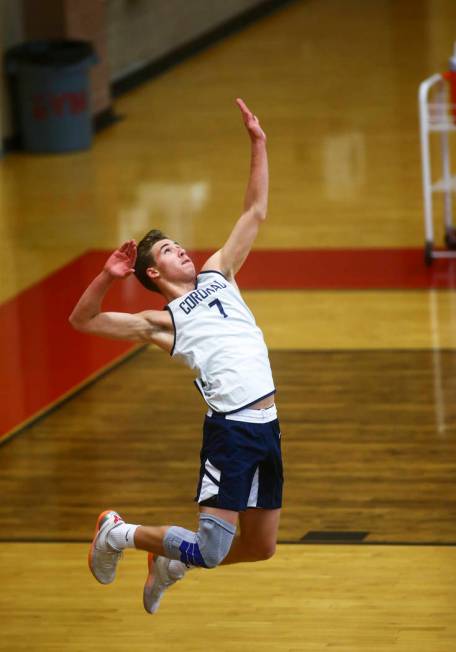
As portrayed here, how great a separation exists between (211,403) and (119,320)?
1.23 ft

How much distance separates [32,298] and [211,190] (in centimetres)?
277

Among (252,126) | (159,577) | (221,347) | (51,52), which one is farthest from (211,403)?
(51,52)

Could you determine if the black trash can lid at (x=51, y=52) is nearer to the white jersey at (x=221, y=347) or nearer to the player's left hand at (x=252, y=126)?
the player's left hand at (x=252, y=126)

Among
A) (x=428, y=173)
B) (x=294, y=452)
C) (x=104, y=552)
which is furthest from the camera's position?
(x=428, y=173)

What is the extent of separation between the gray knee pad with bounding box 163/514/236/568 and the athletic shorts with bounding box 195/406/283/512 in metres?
0.05

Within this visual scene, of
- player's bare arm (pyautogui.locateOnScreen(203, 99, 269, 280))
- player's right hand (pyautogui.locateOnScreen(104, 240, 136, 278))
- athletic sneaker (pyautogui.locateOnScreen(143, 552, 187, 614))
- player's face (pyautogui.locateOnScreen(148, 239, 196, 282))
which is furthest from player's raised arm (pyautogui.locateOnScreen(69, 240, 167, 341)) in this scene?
athletic sneaker (pyautogui.locateOnScreen(143, 552, 187, 614))

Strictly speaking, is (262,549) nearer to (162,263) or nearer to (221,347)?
(221,347)

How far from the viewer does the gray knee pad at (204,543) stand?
4012 mm

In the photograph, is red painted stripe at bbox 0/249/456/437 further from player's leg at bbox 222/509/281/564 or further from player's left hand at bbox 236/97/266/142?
player's left hand at bbox 236/97/266/142

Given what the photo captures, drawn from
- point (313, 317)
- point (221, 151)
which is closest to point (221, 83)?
point (221, 151)

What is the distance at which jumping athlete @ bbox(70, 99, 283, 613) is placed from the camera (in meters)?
4.02

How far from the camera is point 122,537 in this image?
4.22 meters

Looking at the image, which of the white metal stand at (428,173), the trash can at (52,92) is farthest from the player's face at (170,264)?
the trash can at (52,92)

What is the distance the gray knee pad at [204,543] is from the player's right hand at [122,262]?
722 mm
